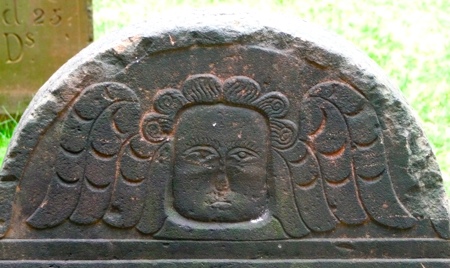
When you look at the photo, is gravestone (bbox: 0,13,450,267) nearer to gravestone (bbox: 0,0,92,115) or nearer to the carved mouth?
the carved mouth

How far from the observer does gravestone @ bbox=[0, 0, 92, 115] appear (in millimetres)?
Result: 6648

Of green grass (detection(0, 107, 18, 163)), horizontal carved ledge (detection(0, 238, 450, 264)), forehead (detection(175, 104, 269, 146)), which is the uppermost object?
green grass (detection(0, 107, 18, 163))

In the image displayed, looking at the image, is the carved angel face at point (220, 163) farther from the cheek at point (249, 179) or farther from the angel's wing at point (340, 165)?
the angel's wing at point (340, 165)

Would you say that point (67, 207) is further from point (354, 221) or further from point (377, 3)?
point (377, 3)

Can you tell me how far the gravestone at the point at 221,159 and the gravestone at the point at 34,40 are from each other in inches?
129

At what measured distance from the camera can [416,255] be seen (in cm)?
351

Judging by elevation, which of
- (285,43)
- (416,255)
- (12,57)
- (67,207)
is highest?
(12,57)

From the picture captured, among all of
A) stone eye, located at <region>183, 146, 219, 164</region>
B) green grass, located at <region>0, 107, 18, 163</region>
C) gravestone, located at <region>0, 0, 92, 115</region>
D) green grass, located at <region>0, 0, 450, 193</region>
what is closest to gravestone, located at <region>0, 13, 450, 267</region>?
stone eye, located at <region>183, 146, 219, 164</region>

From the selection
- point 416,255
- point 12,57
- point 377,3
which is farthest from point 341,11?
point 416,255

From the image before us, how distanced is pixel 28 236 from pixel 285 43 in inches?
45.2

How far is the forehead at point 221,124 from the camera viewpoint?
133 inches

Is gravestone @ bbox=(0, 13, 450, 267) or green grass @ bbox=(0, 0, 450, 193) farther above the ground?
green grass @ bbox=(0, 0, 450, 193)

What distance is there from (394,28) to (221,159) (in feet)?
15.8

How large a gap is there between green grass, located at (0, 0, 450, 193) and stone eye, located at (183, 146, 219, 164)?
2.85m
